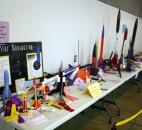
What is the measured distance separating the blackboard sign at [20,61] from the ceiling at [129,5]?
4.82 feet

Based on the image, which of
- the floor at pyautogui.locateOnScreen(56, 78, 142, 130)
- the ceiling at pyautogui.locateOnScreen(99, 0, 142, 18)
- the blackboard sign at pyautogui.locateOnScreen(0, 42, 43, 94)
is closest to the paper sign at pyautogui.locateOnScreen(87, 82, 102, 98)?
the blackboard sign at pyautogui.locateOnScreen(0, 42, 43, 94)

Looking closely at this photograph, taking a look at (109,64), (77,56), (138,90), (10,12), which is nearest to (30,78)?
(10,12)

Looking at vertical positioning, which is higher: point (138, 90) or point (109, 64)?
point (109, 64)

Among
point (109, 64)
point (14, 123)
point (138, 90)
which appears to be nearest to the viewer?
point (14, 123)

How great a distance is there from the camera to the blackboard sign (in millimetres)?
1451

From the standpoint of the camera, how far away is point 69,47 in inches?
87.4

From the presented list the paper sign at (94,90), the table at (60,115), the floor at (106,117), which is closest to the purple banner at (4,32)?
the table at (60,115)

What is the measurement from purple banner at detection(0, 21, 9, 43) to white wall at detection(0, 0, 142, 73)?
4cm

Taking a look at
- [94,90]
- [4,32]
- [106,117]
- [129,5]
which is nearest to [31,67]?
[4,32]

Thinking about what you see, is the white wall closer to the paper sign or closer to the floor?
the paper sign

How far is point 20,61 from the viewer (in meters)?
1.56

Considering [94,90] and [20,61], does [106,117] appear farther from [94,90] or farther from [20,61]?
[20,61]

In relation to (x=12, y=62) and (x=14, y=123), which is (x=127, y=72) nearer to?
(x=12, y=62)

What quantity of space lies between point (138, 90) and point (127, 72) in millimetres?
1115
